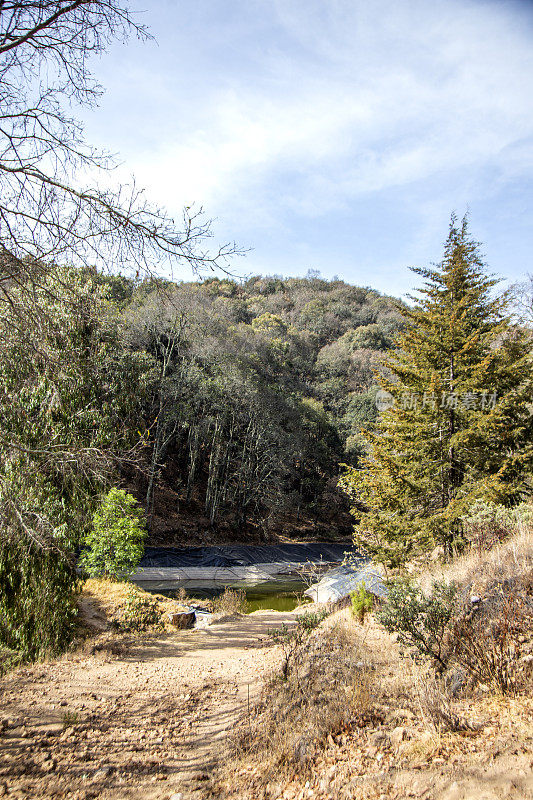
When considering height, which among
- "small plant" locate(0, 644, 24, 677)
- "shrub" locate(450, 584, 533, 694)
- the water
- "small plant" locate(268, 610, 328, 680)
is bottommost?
the water

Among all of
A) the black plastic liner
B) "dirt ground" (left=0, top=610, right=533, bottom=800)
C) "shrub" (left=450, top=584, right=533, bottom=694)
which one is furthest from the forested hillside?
"shrub" (left=450, top=584, right=533, bottom=694)

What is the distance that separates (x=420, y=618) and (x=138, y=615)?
665 cm

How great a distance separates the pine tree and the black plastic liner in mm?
6697

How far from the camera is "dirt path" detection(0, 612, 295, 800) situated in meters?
3.30

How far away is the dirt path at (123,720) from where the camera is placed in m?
3.30

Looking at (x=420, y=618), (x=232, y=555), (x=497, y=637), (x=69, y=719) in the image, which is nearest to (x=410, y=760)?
(x=497, y=637)

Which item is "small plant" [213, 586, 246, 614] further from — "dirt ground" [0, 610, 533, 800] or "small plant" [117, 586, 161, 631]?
"dirt ground" [0, 610, 533, 800]

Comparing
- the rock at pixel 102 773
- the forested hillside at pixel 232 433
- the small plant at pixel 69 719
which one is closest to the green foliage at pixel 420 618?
the rock at pixel 102 773

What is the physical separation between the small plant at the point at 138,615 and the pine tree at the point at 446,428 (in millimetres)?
4841

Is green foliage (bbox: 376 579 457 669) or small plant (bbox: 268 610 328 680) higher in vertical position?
green foliage (bbox: 376 579 457 669)

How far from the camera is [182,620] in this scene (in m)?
9.17

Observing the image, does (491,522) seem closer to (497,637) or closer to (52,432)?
(497,637)

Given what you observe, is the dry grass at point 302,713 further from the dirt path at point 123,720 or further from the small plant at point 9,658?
the small plant at point 9,658

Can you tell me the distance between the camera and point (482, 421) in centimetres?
902
